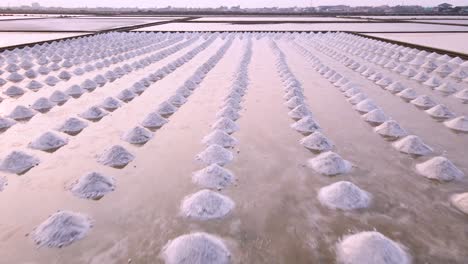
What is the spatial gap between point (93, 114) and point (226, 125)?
2065 mm

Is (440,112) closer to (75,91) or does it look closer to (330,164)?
(330,164)

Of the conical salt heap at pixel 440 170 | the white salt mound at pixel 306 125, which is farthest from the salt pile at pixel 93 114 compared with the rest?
the conical salt heap at pixel 440 170

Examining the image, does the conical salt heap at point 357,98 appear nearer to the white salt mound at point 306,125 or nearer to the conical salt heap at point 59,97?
the white salt mound at point 306,125

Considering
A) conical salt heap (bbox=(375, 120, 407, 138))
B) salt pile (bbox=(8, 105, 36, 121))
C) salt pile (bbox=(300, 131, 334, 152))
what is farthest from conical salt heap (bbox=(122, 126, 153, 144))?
conical salt heap (bbox=(375, 120, 407, 138))

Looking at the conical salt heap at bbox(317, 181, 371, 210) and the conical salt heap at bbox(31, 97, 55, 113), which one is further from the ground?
the conical salt heap at bbox(31, 97, 55, 113)

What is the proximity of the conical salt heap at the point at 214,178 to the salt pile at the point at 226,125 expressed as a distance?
1329 millimetres

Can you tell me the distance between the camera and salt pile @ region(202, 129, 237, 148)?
4160 mm

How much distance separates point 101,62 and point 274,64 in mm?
4815

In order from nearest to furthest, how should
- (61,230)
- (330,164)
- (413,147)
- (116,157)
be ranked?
(61,230) → (330,164) → (116,157) → (413,147)

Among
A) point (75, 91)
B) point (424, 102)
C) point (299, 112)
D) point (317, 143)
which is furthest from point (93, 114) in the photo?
point (424, 102)

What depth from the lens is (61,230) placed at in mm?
2465

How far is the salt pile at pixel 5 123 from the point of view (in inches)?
182

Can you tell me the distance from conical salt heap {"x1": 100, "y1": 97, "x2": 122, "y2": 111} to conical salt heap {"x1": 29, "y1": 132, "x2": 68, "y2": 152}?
1473mm

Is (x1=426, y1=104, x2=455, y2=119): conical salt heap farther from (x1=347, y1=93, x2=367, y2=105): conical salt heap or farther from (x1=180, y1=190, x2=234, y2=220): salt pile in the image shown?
(x1=180, y1=190, x2=234, y2=220): salt pile
